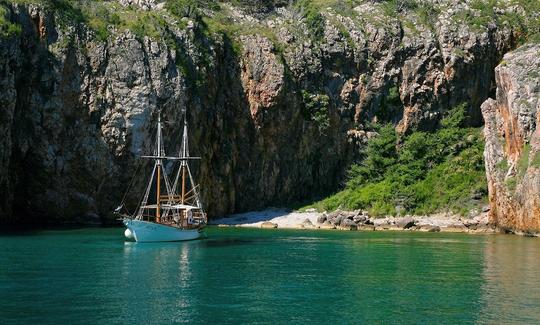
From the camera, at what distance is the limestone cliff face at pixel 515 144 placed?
65500 mm

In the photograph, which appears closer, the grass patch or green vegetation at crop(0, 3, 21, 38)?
green vegetation at crop(0, 3, 21, 38)

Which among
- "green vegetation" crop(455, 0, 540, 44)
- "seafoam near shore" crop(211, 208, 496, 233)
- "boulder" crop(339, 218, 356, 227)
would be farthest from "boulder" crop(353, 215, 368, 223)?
"green vegetation" crop(455, 0, 540, 44)

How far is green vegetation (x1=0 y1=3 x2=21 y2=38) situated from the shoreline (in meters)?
31.5

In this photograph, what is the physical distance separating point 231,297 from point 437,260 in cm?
1921

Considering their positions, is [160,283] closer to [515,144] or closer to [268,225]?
[268,225]

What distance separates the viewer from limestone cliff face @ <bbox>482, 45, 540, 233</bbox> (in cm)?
6550

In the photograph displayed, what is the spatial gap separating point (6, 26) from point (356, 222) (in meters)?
43.6

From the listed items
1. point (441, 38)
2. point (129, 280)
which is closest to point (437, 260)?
point (129, 280)

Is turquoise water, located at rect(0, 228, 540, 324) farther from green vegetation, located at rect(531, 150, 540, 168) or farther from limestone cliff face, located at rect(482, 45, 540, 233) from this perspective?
green vegetation, located at rect(531, 150, 540, 168)

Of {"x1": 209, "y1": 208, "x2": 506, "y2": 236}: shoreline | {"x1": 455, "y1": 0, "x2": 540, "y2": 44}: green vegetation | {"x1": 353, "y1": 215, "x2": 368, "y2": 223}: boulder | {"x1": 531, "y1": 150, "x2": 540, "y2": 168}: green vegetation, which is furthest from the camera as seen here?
{"x1": 455, "y1": 0, "x2": 540, "y2": 44}: green vegetation

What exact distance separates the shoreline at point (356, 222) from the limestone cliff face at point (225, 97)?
4330 millimetres

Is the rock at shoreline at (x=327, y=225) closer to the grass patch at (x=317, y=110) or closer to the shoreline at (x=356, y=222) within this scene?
the shoreline at (x=356, y=222)

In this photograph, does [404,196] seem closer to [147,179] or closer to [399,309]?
[147,179]

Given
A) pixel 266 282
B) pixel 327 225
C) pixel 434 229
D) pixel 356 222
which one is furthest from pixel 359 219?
pixel 266 282
